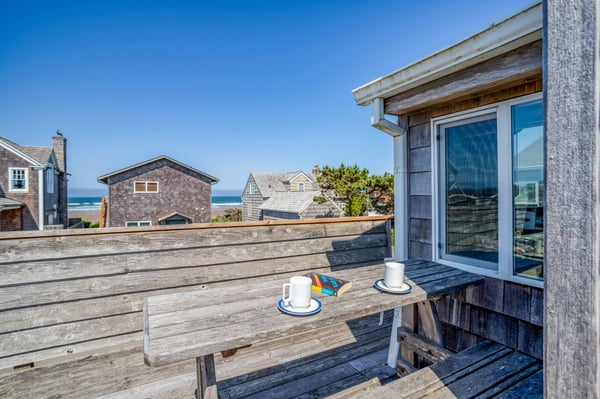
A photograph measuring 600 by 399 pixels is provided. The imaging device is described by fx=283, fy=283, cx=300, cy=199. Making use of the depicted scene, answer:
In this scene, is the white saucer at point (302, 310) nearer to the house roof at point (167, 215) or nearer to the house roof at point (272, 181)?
the house roof at point (167, 215)

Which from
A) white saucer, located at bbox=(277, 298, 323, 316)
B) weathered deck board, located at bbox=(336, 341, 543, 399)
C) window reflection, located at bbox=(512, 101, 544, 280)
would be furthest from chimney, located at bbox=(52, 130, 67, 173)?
window reflection, located at bbox=(512, 101, 544, 280)

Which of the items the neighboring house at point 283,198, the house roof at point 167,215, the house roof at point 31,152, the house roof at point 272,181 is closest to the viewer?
the house roof at point 31,152

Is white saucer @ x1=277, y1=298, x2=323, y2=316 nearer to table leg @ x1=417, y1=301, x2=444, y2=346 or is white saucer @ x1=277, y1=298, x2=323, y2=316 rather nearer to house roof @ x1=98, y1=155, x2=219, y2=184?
table leg @ x1=417, y1=301, x2=444, y2=346

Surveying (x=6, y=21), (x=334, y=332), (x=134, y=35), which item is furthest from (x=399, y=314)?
(x=6, y=21)

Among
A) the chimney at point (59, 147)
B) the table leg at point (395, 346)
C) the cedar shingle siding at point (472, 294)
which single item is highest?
the chimney at point (59, 147)

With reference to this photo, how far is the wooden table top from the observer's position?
90cm

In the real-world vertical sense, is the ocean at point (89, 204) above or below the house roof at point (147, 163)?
below

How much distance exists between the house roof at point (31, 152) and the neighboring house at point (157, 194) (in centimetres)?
223

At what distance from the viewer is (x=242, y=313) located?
1120mm

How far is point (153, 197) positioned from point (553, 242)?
15.8 meters

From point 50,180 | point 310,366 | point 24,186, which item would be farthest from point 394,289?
point 50,180

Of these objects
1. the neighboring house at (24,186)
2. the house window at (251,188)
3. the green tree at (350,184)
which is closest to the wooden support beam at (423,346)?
the green tree at (350,184)

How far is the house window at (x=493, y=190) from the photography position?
58.0 inches

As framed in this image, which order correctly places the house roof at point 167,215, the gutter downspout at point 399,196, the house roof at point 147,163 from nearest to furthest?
the gutter downspout at point 399,196 < the house roof at point 147,163 < the house roof at point 167,215
